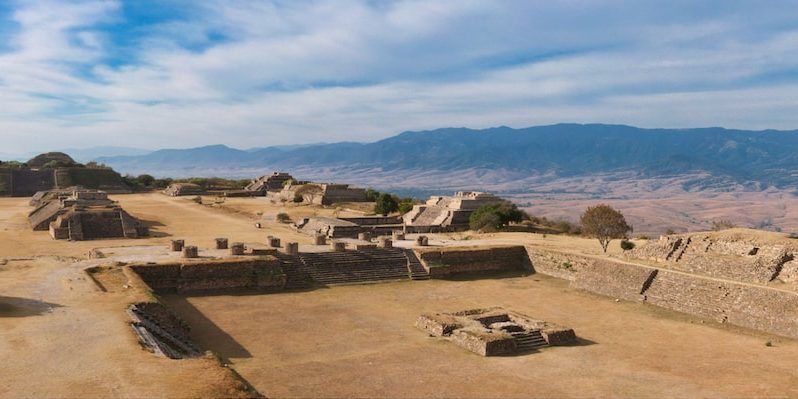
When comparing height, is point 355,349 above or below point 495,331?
below

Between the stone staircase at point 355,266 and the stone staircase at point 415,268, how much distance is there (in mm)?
226

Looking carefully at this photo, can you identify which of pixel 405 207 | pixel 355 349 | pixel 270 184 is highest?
pixel 270 184

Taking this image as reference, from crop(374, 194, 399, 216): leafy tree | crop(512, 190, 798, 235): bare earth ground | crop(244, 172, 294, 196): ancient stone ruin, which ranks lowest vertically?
crop(512, 190, 798, 235): bare earth ground

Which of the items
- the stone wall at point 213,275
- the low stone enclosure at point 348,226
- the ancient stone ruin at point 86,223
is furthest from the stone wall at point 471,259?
the ancient stone ruin at point 86,223

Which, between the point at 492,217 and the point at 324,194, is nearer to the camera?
the point at 492,217

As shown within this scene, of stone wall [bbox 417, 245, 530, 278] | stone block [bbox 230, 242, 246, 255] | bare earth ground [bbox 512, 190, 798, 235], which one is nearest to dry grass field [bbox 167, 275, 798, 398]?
stone block [bbox 230, 242, 246, 255]

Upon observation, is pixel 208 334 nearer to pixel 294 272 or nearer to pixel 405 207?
pixel 294 272

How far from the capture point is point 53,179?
8350 cm

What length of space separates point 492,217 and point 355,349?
28453 mm

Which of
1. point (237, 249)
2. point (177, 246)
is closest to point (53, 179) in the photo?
point (177, 246)

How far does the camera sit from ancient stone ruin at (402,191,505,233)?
48688 millimetres

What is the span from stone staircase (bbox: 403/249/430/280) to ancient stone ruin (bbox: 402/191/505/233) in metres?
13.3

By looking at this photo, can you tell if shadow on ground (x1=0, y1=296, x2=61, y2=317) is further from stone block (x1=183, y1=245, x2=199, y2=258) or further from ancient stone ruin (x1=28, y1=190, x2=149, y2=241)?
ancient stone ruin (x1=28, y1=190, x2=149, y2=241)

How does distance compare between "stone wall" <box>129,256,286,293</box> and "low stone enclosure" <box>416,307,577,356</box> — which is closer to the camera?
"low stone enclosure" <box>416,307,577,356</box>
